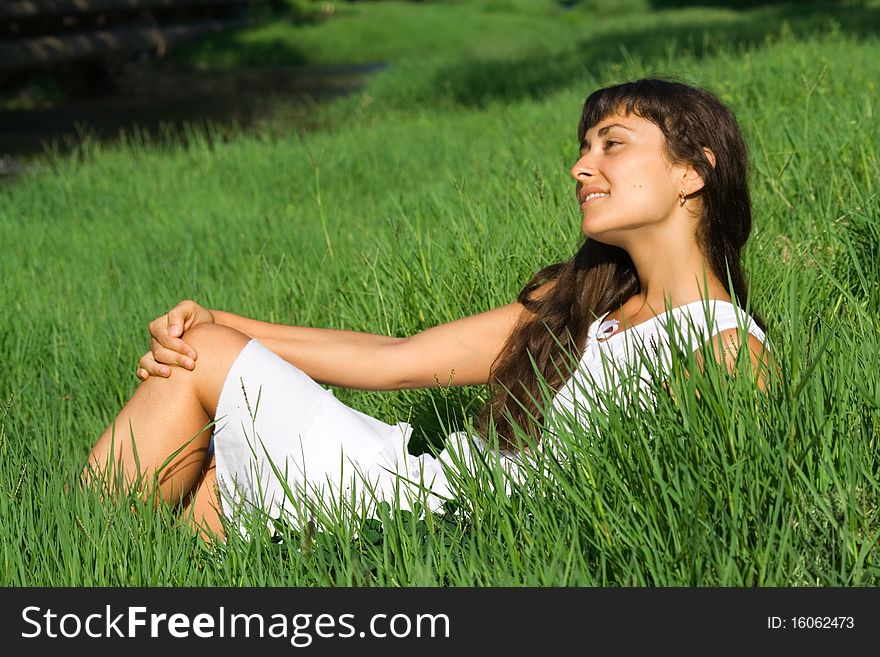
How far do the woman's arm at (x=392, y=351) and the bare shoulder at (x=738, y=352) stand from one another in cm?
75

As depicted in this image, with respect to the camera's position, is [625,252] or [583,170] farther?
[625,252]

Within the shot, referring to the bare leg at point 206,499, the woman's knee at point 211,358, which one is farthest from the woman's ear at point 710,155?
the bare leg at point 206,499

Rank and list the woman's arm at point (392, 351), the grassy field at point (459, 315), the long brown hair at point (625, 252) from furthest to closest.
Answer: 1. the woman's arm at point (392, 351)
2. the long brown hair at point (625, 252)
3. the grassy field at point (459, 315)

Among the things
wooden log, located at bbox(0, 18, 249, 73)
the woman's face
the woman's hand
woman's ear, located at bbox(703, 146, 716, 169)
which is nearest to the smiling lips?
the woman's face

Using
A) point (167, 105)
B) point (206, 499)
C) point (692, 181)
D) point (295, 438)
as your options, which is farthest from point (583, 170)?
point (167, 105)

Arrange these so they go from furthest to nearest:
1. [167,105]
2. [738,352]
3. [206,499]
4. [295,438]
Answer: [167,105], [206,499], [295,438], [738,352]

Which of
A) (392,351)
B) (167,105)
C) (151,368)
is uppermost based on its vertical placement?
(167,105)

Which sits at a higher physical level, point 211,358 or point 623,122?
point 623,122

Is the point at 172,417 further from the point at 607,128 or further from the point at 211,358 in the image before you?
the point at 607,128

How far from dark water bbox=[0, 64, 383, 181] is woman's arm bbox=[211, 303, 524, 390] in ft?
28.2

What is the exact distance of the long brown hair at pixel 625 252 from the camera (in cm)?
267

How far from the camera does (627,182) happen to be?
2598mm

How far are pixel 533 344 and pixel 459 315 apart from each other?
0.92m

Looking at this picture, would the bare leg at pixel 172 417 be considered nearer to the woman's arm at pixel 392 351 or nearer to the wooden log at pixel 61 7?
the woman's arm at pixel 392 351
